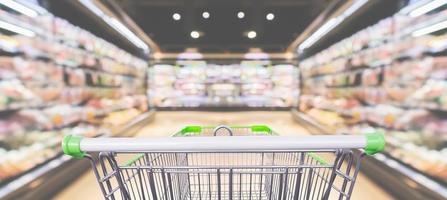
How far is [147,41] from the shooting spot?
7727 mm

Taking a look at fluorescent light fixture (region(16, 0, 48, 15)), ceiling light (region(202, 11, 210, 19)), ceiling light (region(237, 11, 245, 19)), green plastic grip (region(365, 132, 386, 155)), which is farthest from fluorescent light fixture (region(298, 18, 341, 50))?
green plastic grip (region(365, 132, 386, 155))

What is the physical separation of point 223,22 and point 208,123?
311cm

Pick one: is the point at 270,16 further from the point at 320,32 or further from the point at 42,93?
the point at 42,93

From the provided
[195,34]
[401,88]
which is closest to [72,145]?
[401,88]

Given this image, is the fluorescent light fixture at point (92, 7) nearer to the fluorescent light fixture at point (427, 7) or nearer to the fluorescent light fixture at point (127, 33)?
the fluorescent light fixture at point (127, 33)

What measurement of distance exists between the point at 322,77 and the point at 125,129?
4.75 meters

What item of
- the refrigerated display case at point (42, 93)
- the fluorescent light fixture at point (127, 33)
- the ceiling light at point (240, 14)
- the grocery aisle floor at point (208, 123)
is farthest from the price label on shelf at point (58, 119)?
the ceiling light at point (240, 14)

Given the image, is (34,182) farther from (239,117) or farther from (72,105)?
(239,117)

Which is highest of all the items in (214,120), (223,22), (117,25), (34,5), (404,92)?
(223,22)

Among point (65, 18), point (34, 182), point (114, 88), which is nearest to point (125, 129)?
point (114, 88)

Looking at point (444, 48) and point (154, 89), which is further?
point (154, 89)

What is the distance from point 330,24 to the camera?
16.8 ft

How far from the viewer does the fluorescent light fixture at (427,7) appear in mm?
2348

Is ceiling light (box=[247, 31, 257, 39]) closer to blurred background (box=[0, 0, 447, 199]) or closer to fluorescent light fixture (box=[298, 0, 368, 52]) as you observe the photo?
blurred background (box=[0, 0, 447, 199])
